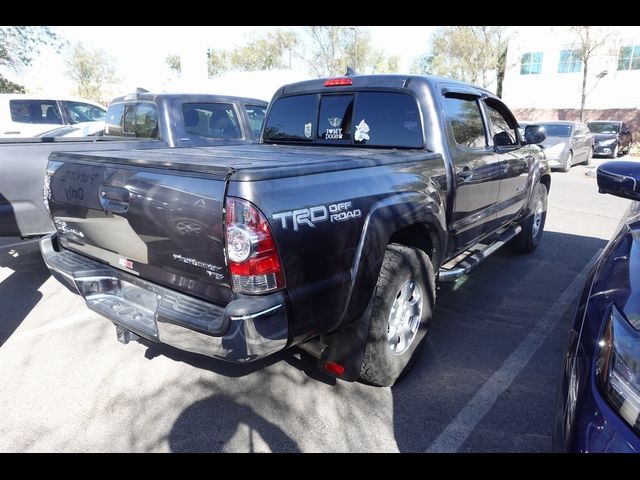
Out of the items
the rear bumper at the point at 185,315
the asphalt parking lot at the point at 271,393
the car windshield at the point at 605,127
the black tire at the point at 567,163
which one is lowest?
the black tire at the point at 567,163

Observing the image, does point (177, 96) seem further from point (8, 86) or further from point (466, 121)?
point (8, 86)

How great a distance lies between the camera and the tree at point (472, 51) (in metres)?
32.3

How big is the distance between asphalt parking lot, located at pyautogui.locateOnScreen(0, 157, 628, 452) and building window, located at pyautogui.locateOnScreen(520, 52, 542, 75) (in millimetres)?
34986

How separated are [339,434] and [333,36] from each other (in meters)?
38.4

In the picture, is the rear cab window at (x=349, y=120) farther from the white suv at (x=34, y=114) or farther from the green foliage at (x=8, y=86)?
the green foliage at (x=8, y=86)

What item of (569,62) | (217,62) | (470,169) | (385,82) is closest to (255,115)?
(385,82)

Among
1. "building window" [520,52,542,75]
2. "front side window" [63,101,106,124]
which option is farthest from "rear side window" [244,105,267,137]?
"building window" [520,52,542,75]

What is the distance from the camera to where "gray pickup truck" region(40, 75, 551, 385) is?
1991 mm

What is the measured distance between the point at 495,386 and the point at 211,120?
16.2 feet

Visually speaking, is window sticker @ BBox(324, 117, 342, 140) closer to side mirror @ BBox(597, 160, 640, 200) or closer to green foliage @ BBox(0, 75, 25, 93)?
side mirror @ BBox(597, 160, 640, 200)

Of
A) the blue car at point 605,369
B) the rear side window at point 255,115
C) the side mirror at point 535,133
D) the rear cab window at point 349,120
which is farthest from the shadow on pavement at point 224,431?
the rear side window at point 255,115

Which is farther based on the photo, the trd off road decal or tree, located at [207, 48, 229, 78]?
tree, located at [207, 48, 229, 78]

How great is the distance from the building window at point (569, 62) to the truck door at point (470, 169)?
109 ft
